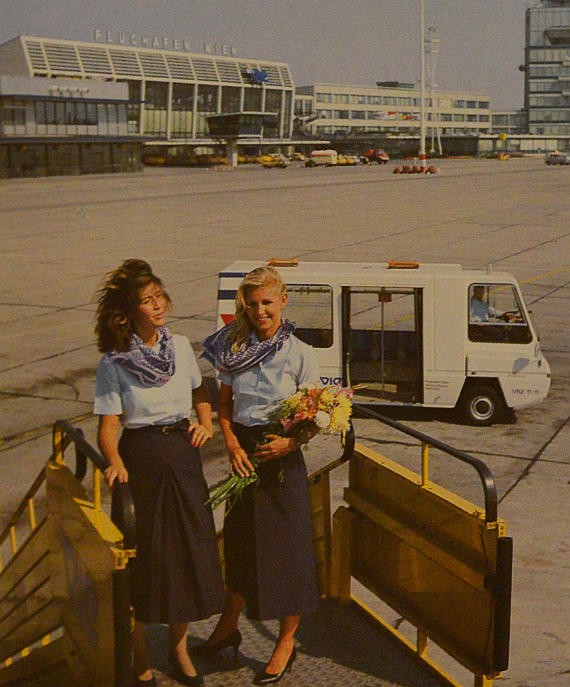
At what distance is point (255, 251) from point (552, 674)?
25.4 metres

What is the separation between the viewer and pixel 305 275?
39.7 ft

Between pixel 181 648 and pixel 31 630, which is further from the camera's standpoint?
pixel 31 630

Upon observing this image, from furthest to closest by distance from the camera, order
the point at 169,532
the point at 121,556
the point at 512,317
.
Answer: the point at 512,317
the point at 169,532
the point at 121,556

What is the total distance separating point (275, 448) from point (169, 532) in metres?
0.69

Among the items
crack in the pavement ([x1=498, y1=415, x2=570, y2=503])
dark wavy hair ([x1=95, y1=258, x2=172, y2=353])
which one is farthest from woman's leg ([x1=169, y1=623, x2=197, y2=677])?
crack in the pavement ([x1=498, y1=415, x2=570, y2=503])

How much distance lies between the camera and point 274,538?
4871 mm

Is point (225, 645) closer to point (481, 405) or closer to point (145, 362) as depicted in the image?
point (145, 362)

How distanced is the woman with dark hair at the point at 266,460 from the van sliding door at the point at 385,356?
6.92 m

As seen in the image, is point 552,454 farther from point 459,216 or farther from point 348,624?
point 459,216

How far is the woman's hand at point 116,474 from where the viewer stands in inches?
168

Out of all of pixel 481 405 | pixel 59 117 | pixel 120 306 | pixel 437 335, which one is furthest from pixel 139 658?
pixel 59 117

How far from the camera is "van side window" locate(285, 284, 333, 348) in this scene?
12109 millimetres

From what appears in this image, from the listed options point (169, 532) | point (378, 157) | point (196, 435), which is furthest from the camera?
point (378, 157)

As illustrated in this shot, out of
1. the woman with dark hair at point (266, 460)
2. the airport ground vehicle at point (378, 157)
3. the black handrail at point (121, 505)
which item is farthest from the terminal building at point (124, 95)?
the black handrail at point (121, 505)
